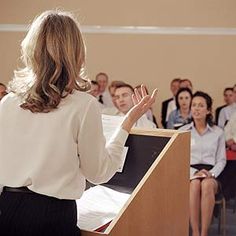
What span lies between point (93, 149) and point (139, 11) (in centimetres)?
813

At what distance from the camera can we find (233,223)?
4.80 metres

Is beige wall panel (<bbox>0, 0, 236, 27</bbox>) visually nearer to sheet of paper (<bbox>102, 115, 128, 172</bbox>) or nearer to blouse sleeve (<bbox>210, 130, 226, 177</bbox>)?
blouse sleeve (<bbox>210, 130, 226, 177</bbox>)

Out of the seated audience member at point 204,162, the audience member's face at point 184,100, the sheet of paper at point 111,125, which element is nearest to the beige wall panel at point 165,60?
the audience member's face at point 184,100

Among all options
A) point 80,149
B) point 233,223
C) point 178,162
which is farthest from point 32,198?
point 233,223

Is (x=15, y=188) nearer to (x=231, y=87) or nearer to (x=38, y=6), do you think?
(x=231, y=87)

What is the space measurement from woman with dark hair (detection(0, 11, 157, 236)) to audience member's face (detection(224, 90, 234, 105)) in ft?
23.6

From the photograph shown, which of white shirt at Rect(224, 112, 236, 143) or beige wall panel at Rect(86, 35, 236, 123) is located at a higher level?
beige wall panel at Rect(86, 35, 236, 123)

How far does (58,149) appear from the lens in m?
1.51

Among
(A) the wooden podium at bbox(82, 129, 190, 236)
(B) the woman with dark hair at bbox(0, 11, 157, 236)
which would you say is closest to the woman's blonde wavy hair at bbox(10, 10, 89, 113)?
(B) the woman with dark hair at bbox(0, 11, 157, 236)

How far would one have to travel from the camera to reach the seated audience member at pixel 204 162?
4023mm

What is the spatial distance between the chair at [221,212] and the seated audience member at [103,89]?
14.6 ft

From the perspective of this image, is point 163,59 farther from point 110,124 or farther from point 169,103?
point 110,124

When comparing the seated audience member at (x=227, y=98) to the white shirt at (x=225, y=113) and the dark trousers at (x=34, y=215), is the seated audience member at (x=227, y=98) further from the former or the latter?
the dark trousers at (x=34, y=215)

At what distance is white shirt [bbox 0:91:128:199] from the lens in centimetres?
150
